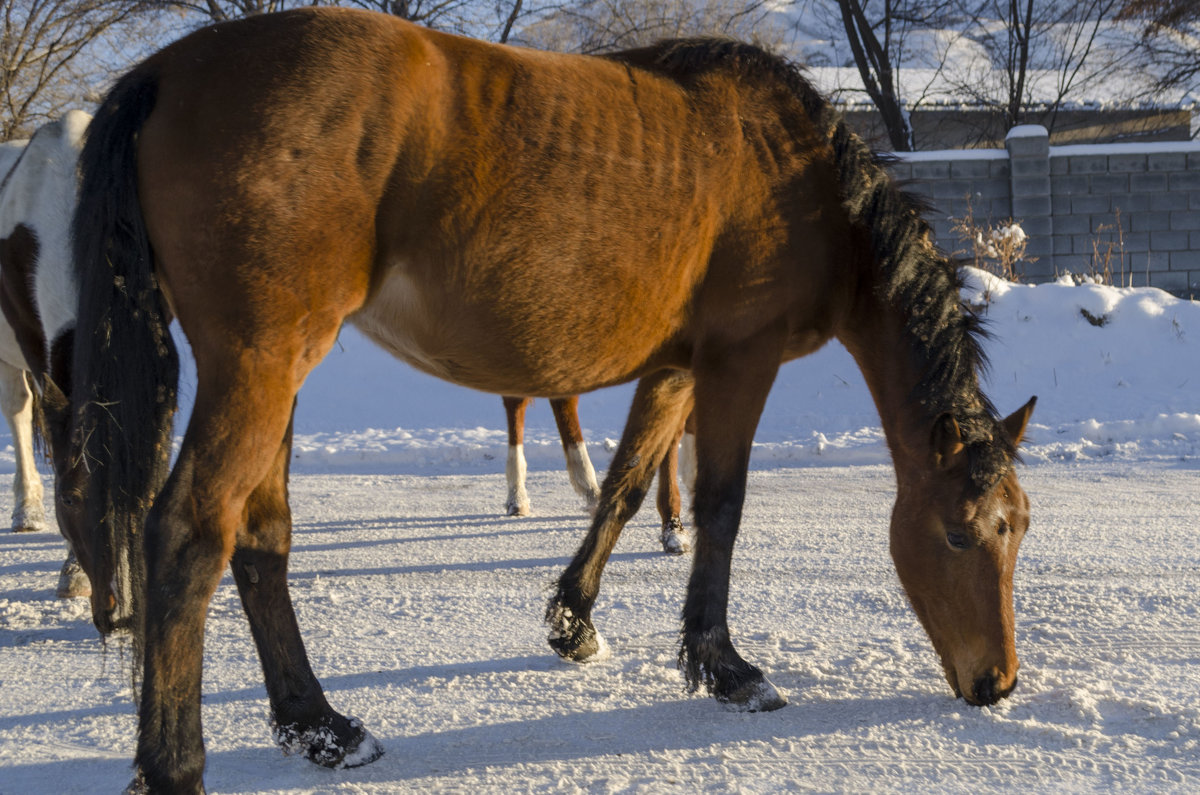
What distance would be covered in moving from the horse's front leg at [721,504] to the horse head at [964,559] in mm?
551

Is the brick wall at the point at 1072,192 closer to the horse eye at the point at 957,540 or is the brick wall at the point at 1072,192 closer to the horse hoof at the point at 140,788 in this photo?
the horse eye at the point at 957,540

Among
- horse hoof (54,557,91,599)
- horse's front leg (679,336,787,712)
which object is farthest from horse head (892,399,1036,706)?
horse hoof (54,557,91,599)

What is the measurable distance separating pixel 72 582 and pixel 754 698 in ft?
10.6

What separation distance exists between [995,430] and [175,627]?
2462mm

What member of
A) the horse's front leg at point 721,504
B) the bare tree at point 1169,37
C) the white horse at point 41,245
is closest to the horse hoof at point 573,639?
the horse's front leg at point 721,504

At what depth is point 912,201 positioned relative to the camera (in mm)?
3463

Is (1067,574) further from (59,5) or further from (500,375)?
(59,5)

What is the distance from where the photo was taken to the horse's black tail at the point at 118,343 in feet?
8.09

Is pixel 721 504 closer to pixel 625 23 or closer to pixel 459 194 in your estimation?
pixel 459 194

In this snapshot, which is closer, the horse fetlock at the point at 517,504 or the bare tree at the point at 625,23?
the horse fetlock at the point at 517,504

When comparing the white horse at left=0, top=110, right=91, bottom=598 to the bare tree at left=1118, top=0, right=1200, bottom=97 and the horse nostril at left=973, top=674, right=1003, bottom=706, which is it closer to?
the horse nostril at left=973, top=674, right=1003, bottom=706

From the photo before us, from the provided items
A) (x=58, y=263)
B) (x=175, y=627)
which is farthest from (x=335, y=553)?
(x=175, y=627)

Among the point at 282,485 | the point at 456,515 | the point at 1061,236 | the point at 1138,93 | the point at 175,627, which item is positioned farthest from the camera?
the point at 1138,93

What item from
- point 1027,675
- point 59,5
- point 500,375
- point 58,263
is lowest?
point 1027,675
